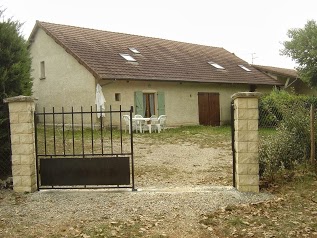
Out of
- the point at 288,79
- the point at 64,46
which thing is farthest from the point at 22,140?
the point at 288,79

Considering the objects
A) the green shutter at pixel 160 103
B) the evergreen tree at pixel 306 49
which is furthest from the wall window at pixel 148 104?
the evergreen tree at pixel 306 49

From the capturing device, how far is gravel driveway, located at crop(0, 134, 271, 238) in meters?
4.86

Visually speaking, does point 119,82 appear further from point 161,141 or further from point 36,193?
point 36,193

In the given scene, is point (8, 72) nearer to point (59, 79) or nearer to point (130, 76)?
point (130, 76)

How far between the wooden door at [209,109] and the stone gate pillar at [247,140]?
48.3 ft

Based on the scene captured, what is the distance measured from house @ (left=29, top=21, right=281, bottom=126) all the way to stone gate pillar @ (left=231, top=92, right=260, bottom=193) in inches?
441

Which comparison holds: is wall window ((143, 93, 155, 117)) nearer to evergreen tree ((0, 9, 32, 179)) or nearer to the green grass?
evergreen tree ((0, 9, 32, 179))

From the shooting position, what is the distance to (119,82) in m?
17.8

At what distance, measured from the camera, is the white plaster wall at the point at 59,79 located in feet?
57.8

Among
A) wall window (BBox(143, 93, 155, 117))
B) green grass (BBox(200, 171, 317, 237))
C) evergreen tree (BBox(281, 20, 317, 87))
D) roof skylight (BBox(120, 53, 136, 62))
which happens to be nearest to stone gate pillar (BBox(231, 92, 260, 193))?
green grass (BBox(200, 171, 317, 237))

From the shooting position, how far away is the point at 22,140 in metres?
6.23

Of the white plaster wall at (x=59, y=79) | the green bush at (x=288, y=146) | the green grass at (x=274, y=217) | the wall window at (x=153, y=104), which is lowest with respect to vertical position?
the green grass at (x=274, y=217)

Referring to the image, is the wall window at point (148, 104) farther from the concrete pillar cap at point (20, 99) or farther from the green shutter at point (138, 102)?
the concrete pillar cap at point (20, 99)

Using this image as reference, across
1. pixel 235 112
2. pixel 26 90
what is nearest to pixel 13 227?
pixel 26 90
